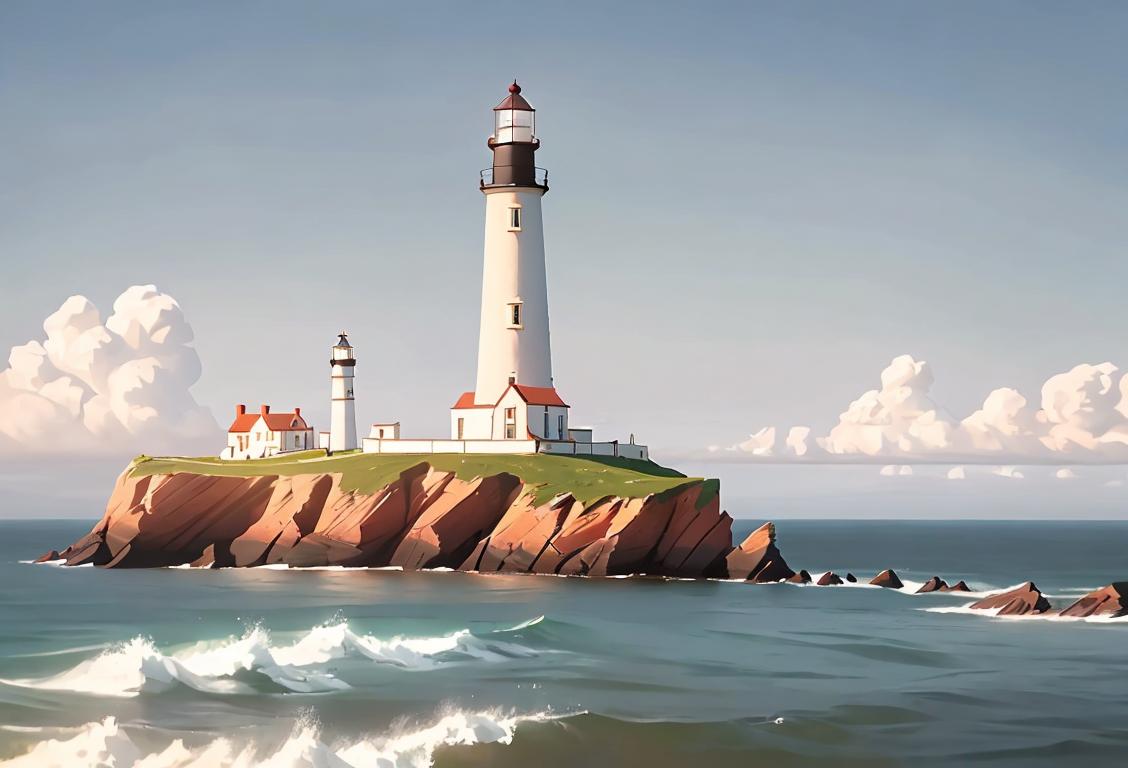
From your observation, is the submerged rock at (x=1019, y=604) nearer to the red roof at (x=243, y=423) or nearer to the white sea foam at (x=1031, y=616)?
the white sea foam at (x=1031, y=616)

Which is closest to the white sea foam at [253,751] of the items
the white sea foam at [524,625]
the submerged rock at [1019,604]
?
the white sea foam at [524,625]

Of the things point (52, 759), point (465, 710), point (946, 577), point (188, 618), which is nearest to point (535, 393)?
point (946, 577)

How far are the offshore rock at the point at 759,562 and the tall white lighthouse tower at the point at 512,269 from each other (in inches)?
649

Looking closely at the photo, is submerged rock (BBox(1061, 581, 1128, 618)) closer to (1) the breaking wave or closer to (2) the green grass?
(2) the green grass

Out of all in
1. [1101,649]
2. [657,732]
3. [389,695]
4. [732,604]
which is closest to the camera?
[657,732]

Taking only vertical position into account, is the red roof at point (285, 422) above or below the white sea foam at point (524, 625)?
above

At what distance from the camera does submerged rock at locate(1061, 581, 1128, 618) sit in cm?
4556

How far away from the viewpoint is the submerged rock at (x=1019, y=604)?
46969mm

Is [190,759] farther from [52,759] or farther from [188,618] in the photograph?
[188,618]

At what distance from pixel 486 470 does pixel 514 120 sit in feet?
68.0

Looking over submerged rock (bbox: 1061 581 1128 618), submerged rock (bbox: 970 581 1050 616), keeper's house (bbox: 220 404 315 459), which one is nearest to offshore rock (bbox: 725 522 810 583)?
submerged rock (bbox: 970 581 1050 616)

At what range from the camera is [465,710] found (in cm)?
2692

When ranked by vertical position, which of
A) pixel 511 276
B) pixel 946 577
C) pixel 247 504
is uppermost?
pixel 511 276

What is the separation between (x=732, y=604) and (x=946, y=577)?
26.2 meters
